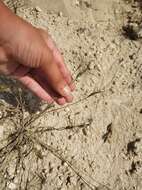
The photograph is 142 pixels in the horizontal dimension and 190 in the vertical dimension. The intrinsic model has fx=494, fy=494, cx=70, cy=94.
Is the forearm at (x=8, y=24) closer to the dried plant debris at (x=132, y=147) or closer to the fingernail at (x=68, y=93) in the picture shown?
the fingernail at (x=68, y=93)

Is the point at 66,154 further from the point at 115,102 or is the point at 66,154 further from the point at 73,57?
the point at 73,57

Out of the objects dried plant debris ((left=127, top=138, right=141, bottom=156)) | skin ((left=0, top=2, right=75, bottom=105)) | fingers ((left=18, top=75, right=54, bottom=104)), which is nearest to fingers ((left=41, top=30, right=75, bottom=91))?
skin ((left=0, top=2, right=75, bottom=105))

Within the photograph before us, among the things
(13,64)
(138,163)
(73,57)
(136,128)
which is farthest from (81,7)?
(138,163)

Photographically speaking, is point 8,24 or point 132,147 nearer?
point 8,24

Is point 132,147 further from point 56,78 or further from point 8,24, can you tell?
point 8,24

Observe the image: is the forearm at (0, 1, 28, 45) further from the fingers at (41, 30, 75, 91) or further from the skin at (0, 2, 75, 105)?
the fingers at (41, 30, 75, 91)

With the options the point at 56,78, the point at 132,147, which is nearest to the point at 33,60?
the point at 56,78
